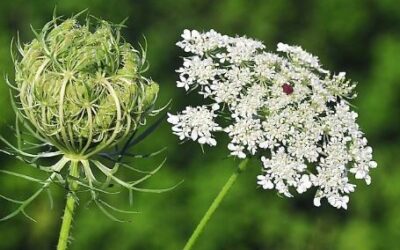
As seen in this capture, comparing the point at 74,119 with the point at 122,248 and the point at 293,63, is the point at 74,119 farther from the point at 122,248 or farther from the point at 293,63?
the point at 122,248

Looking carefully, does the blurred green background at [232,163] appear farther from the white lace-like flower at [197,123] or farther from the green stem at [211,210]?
the green stem at [211,210]

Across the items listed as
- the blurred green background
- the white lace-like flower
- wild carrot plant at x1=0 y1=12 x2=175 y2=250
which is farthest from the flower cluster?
the blurred green background

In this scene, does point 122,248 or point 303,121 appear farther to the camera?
point 122,248

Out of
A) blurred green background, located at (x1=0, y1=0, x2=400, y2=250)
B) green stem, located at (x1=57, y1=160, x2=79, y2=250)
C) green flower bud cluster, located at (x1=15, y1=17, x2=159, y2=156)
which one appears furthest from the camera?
blurred green background, located at (x1=0, y1=0, x2=400, y2=250)

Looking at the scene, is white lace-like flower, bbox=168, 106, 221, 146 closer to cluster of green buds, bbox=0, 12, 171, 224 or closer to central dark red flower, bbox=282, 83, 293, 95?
central dark red flower, bbox=282, 83, 293, 95

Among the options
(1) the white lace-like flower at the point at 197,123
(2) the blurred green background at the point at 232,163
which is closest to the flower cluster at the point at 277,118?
(1) the white lace-like flower at the point at 197,123

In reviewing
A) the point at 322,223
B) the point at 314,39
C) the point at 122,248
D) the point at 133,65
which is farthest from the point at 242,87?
the point at 314,39

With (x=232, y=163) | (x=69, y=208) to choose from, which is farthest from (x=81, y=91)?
(x=232, y=163)
